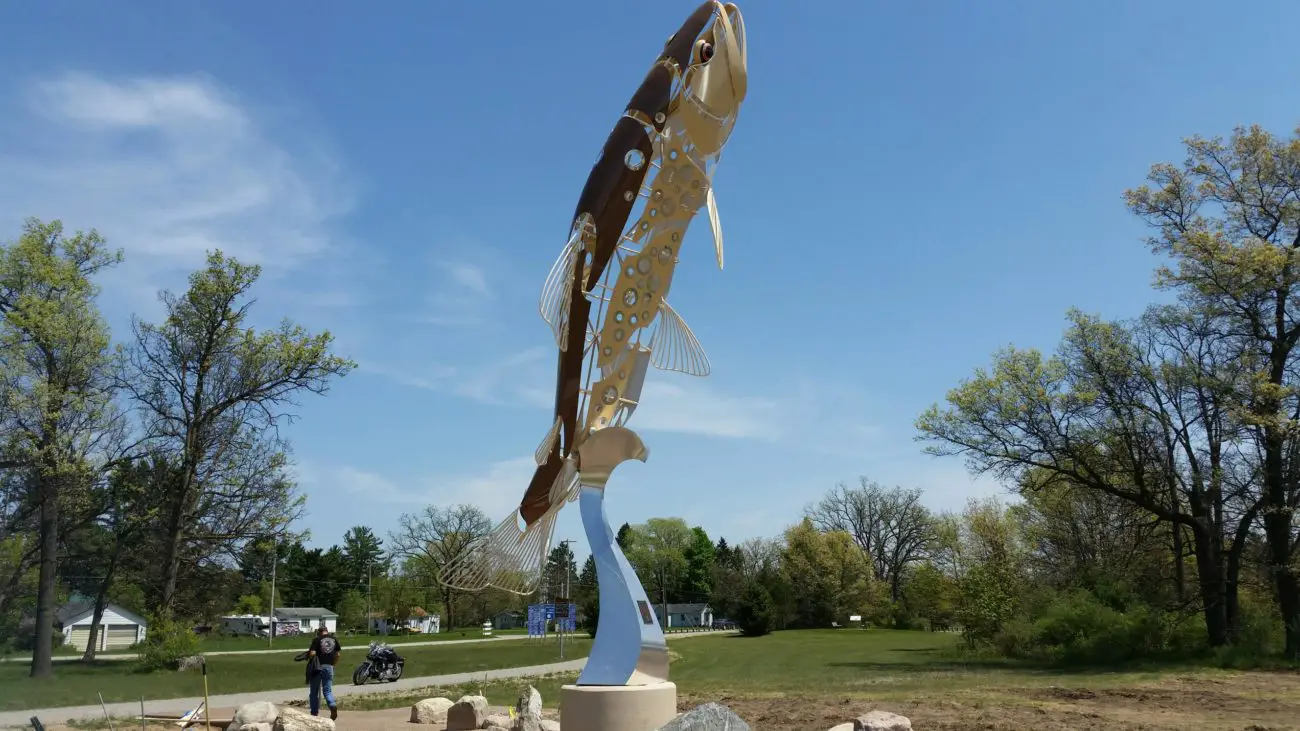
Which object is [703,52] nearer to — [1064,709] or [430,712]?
[430,712]

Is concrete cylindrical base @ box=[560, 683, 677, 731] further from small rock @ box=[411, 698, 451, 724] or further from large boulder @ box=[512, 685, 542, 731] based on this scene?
small rock @ box=[411, 698, 451, 724]

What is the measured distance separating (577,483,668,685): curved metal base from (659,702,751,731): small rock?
1.52 meters

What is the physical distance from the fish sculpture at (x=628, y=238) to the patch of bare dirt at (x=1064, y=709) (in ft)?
13.5

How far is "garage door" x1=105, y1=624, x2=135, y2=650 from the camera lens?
2269 inches

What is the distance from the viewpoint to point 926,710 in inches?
472

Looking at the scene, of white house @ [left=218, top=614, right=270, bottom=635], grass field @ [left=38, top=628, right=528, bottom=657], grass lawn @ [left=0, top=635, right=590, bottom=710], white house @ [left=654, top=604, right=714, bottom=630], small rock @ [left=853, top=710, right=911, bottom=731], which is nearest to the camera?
small rock @ [left=853, top=710, right=911, bottom=731]

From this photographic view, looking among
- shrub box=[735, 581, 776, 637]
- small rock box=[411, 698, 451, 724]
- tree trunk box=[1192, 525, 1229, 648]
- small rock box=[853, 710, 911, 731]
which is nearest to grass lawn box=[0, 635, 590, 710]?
small rock box=[411, 698, 451, 724]

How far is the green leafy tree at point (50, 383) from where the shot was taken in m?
20.5

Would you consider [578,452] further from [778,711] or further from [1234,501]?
[1234,501]

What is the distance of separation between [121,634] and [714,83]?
64.0 m

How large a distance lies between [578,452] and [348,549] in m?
78.7

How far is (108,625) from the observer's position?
56969mm

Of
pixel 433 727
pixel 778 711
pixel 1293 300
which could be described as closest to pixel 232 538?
pixel 433 727

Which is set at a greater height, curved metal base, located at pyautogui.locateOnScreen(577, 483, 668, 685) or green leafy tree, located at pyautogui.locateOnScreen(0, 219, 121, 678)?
green leafy tree, located at pyautogui.locateOnScreen(0, 219, 121, 678)
